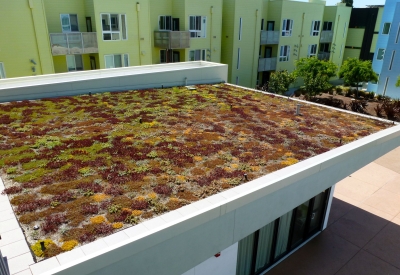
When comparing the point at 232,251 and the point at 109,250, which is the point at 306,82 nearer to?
the point at 232,251

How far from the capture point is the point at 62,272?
13.3 ft

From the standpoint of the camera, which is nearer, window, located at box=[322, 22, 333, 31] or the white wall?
the white wall

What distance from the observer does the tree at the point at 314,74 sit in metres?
27.4

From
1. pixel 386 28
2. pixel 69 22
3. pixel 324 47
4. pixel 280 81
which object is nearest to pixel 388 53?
pixel 386 28

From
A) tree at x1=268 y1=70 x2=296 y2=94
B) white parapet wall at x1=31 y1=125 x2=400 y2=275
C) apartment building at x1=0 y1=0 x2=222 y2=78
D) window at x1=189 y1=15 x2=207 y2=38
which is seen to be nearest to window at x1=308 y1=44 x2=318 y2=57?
tree at x1=268 y1=70 x2=296 y2=94

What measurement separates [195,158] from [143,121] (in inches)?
139

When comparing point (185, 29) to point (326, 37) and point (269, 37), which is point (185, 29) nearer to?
point (269, 37)

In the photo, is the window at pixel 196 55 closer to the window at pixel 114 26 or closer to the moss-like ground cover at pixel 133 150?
the window at pixel 114 26

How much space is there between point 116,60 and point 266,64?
60.5 feet

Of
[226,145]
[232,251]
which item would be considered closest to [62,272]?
[232,251]

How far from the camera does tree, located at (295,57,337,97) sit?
1077 inches

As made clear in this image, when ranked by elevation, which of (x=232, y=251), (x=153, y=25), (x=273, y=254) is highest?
(x=153, y=25)

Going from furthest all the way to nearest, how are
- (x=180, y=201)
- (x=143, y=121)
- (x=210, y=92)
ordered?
1. (x=210, y=92)
2. (x=143, y=121)
3. (x=180, y=201)

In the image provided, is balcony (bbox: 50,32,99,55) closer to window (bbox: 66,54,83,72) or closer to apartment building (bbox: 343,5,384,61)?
window (bbox: 66,54,83,72)
